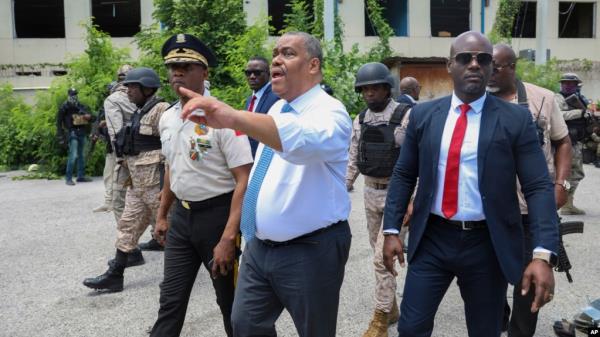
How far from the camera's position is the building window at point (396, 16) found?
80.7 ft

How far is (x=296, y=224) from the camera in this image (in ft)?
9.08

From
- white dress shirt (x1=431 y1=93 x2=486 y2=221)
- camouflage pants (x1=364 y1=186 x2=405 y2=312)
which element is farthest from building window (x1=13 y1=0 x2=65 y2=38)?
white dress shirt (x1=431 y1=93 x2=486 y2=221)

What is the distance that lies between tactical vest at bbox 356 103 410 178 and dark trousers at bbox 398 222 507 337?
1.51 meters

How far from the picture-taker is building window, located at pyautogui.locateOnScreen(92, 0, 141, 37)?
912 inches

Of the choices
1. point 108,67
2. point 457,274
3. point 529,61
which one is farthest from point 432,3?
point 457,274

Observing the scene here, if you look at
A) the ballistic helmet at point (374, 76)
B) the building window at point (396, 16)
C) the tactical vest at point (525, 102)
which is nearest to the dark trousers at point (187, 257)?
the ballistic helmet at point (374, 76)

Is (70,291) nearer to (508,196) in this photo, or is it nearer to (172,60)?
(172,60)

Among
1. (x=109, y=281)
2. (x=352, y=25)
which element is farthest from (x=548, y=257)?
(x=352, y=25)

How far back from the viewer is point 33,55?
875 inches

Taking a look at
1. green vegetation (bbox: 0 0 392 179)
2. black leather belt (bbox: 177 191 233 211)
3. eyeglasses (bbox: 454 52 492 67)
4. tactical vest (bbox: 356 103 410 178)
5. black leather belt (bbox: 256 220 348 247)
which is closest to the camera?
black leather belt (bbox: 256 220 348 247)

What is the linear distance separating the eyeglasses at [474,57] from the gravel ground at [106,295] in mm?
2168

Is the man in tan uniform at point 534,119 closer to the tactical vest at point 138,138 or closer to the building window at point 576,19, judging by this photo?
the tactical vest at point 138,138

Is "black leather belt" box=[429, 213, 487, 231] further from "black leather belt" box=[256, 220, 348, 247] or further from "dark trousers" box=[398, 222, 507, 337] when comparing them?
"black leather belt" box=[256, 220, 348, 247]

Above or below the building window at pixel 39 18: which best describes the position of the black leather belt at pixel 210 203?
below
